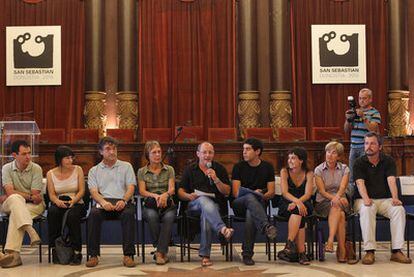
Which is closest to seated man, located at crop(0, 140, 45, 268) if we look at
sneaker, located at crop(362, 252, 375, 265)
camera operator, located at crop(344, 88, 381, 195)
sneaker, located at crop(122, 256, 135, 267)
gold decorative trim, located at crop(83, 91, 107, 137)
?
sneaker, located at crop(122, 256, 135, 267)

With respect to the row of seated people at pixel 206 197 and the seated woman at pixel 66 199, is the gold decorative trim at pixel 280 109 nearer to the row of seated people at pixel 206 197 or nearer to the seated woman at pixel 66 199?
the row of seated people at pixel 206 197

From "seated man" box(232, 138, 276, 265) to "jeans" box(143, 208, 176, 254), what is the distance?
60cm

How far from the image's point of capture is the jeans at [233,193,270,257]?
18.9ft

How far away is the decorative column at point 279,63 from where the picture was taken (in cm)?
1283

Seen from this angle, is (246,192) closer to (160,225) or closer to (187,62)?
(160,225)

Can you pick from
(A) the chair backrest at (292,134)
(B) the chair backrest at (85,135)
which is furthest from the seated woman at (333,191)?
(B) the chair backrest at (85,135)

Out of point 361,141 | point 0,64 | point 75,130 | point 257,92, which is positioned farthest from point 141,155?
point 361,141

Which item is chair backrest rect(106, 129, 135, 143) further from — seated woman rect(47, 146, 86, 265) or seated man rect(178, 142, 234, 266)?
seated man rect(178, 142, 234, 266)

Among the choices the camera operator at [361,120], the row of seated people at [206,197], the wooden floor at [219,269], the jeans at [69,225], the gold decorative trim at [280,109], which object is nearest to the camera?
the wooden floor at [219,269]

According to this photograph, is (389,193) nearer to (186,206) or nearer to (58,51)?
(186,206)

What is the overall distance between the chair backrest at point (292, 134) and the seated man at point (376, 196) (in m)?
5.82

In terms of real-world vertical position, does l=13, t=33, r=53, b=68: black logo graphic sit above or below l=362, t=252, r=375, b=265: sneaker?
above

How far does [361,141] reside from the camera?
7270 mm

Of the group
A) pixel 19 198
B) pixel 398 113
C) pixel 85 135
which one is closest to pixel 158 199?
pixel 19 198
